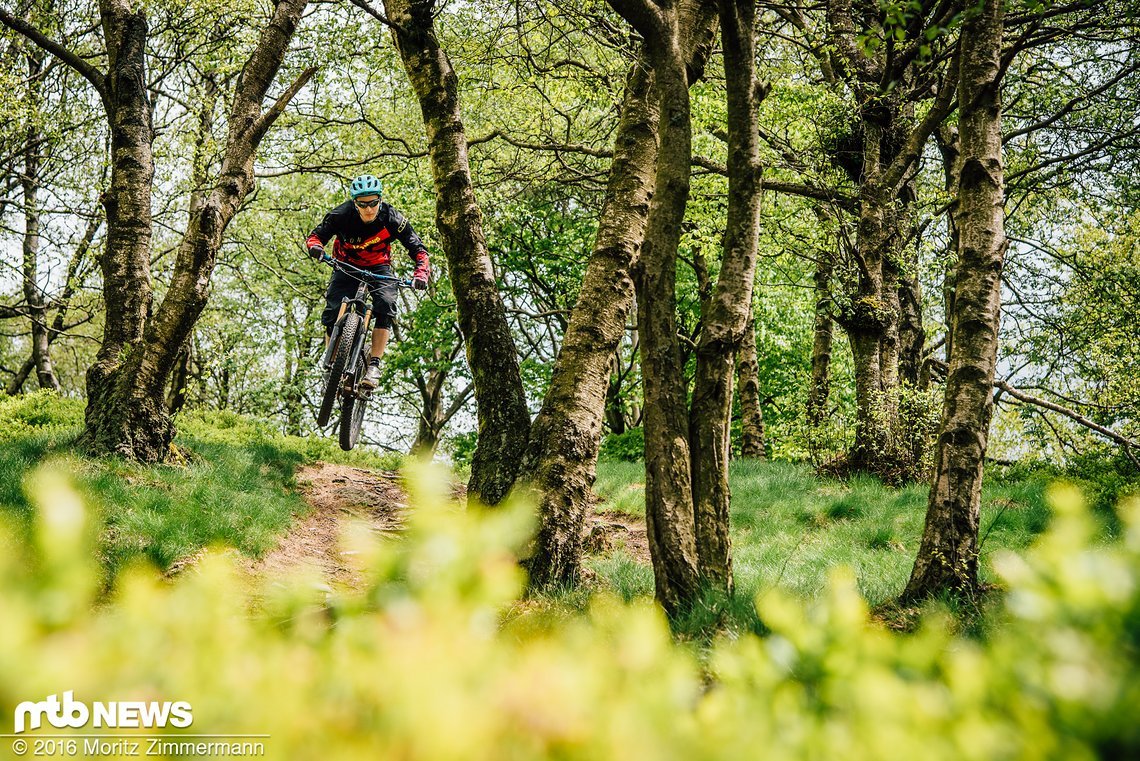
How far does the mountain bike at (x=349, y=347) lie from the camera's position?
846 cm

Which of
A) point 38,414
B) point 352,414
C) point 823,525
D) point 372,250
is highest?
point 372,250

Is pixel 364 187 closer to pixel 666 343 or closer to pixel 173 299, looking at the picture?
pixel 173 299

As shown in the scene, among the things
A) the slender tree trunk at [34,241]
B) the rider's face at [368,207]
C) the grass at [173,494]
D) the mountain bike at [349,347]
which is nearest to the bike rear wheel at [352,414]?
the mountain bike at [349,347]

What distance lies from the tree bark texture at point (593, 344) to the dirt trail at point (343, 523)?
0.36 m

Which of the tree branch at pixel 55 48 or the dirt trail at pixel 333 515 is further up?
the tree branch at pixel 55 48

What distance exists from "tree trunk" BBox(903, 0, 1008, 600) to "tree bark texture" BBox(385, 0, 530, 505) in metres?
2.82

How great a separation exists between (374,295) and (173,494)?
3225mm

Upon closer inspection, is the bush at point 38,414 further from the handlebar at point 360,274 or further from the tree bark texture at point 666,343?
the tree bark texture at point 666,343

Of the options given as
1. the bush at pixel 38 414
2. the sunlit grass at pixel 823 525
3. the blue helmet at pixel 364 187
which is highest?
the blue helmet at pixel 364 187

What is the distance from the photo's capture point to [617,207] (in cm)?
561

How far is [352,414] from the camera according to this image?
9.12 m

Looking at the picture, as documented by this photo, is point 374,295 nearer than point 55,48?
No

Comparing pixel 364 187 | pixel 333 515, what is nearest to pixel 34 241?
pixel 364 187

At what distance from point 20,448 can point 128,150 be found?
3323 mm
